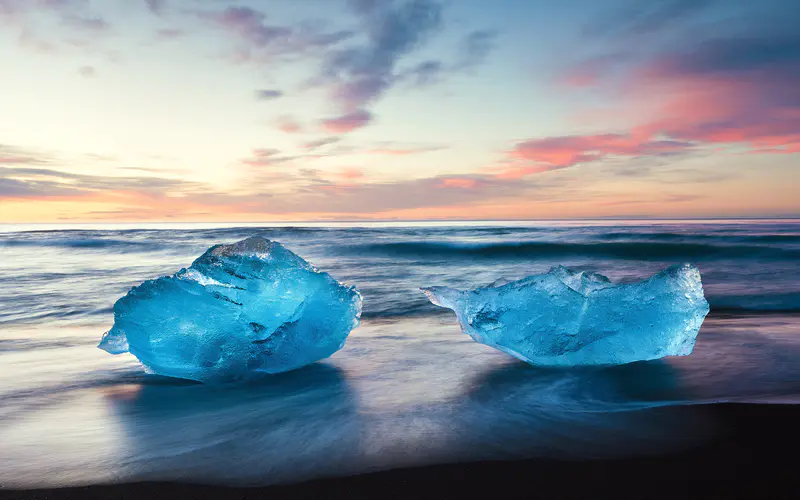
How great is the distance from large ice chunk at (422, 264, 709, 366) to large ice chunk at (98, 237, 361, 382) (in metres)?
0.95

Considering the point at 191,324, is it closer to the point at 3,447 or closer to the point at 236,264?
the point at 236,264

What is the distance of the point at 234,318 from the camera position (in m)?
3.53

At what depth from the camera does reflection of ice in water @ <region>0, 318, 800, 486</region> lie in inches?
84.5

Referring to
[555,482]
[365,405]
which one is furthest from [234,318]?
[555,482]

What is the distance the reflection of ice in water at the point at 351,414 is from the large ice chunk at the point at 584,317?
161 mm

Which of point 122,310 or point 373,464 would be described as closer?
point 373,464

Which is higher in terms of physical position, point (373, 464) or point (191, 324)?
point (191, 324)

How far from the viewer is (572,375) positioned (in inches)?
133

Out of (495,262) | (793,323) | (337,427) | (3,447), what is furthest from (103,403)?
(495,262)

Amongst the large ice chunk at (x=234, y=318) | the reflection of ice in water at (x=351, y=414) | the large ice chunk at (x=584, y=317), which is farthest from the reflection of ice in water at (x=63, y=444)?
the large ice chunk at (x=584, y=317)

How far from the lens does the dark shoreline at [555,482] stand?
1842 millimetres

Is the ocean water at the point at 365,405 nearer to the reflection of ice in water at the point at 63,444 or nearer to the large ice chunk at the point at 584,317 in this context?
the reflection of ice in water at the point at 63,444

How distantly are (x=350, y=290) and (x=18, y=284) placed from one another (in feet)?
29.3

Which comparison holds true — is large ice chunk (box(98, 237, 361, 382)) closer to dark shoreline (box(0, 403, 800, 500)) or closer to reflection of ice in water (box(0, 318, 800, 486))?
reflection of ice in water (box(0, 318, 800, 486))
